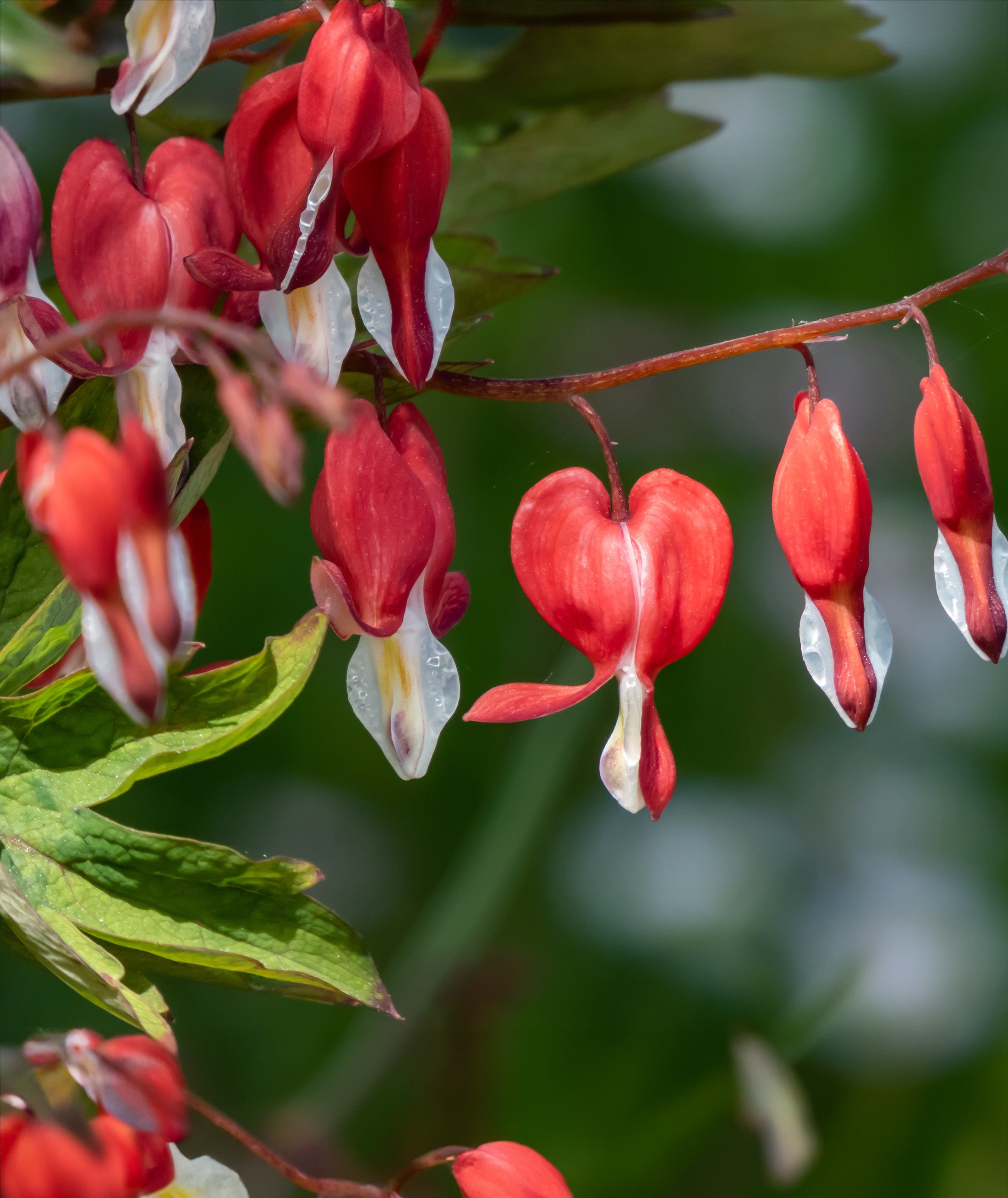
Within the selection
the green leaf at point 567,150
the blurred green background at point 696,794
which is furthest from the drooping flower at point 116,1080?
the blurred green background at point 696,794

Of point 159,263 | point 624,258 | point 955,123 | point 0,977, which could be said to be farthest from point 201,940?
point 955,123

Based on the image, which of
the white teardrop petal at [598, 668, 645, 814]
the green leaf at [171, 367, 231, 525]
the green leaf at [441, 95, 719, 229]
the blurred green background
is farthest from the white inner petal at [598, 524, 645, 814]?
the blurred green background

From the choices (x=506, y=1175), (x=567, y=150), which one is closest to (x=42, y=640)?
(x=506, y=1175)

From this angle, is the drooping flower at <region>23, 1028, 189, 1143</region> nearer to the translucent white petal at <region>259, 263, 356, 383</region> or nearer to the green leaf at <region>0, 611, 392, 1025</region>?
A: the green leaf at <region>0, 611, 392, 1025</region>

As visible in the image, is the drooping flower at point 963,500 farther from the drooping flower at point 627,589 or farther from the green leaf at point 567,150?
the green leaf at point 567,150

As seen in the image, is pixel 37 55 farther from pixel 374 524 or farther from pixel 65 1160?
pixel 65 1160
